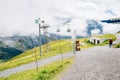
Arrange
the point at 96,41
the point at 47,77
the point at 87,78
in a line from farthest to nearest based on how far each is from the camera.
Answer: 1. the point at 96,41
2. the point at 47,77
3. the point at 87,78

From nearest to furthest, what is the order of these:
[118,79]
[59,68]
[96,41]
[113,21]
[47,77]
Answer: [118,79] → [47,77] → [59,68] → [96,41] → [113,21]

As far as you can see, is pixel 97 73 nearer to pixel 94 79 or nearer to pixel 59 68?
pixel 94 79

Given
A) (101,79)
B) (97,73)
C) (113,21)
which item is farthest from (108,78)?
(113,21)

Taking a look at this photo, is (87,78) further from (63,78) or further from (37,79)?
(37,79)

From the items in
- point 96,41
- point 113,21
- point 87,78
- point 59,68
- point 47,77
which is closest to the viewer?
point 87,78

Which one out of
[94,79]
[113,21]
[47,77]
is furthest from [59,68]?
[113,21]

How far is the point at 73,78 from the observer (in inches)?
1044

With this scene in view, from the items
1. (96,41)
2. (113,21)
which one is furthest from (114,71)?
(113,21)

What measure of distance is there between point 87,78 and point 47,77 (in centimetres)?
567

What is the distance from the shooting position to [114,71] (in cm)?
2770

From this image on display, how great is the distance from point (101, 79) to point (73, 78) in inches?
117

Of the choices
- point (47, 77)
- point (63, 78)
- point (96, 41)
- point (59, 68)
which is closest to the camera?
point (63, 78)

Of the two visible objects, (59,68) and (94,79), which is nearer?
(94,79)

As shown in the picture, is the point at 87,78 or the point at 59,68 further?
the point at 59,68
